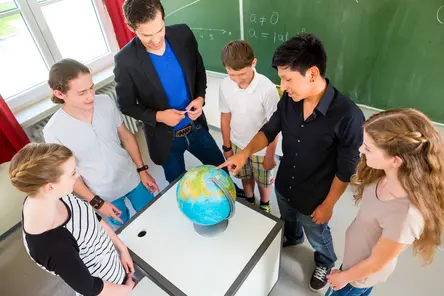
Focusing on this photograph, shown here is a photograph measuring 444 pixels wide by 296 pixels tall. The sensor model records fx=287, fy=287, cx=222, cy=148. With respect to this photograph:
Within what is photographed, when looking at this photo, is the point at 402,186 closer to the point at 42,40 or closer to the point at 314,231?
the point at 314,231

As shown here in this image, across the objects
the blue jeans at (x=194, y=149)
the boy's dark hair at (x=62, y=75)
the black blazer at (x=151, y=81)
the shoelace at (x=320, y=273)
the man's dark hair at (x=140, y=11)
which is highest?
the man's dark hair at (x=140, y=11)

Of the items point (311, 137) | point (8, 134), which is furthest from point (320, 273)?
point (8, 134)

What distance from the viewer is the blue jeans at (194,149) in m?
2.21

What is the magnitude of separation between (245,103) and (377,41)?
110cm

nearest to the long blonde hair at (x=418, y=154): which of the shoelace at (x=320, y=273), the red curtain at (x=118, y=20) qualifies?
the shoelace at (x=320, y=273)

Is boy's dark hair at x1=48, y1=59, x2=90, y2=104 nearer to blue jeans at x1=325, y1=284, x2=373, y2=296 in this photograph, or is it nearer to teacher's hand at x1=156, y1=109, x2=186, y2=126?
teacher's hand at x1=156, y1=109, x2=186, y2=126

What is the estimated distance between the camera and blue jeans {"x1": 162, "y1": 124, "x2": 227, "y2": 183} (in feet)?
7.23

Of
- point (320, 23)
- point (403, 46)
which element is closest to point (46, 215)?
point (320, 23)

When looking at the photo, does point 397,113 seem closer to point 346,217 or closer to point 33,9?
point 346,217

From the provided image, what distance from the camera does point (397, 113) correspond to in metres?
1.08

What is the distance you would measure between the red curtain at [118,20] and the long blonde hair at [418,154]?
9.87 feet

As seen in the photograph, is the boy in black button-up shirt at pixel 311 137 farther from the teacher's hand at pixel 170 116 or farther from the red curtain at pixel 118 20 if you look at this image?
the red curtain at pixel 118 20

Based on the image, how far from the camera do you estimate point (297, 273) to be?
2.17m

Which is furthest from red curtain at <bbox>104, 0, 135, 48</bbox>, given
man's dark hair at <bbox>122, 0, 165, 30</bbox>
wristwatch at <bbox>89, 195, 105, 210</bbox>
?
wristwatch at <bbox>89, 195, 105, 210</bbox>
